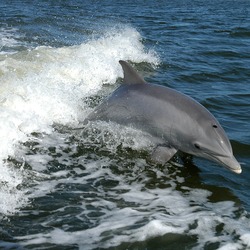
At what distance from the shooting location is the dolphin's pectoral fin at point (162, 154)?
24.4ft

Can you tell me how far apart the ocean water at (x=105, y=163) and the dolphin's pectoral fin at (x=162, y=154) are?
144 millimetres

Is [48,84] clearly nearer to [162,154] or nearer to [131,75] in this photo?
[131,75]

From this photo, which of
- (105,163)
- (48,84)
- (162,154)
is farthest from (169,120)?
(48,84)

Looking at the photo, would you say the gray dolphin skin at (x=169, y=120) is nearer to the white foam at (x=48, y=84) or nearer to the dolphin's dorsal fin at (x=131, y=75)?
the dolphin's dorsal fin at (x=131, y=75)

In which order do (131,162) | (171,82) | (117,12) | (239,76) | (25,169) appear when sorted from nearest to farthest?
(25,169), (131,162), (171,82), (239,76), (117,12)

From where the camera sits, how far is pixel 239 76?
45.5 ft

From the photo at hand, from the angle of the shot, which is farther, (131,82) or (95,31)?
(95,31)

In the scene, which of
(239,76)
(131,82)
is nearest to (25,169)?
(131,82)

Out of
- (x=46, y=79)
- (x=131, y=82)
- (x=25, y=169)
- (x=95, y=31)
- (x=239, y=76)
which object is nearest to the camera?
(x=25, y=169)

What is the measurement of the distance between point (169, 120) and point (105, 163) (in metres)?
1.25

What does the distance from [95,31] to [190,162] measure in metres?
15.2

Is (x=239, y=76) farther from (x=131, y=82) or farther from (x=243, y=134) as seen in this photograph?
(x=131, y=82)

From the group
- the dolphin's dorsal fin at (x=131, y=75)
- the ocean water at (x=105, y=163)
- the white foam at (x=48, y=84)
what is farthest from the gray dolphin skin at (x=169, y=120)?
the white foam at (x=48, y=84)

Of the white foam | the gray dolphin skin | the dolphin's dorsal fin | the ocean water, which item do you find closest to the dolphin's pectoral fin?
the gray dolphin skin
